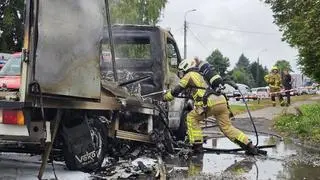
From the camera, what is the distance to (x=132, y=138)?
8.10 metres

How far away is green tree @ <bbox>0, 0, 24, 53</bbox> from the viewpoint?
31641 mm

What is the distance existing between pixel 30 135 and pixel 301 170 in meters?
3.93

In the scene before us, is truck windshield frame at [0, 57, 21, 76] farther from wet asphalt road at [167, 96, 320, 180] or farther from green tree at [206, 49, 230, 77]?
green tree at [206, 49, 230, 77]

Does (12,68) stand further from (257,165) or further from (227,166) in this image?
(257,165)

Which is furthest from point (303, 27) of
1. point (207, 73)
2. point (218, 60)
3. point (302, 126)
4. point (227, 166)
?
point (218, 60)

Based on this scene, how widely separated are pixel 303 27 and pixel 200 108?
23.5ft

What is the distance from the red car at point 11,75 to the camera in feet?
22.4

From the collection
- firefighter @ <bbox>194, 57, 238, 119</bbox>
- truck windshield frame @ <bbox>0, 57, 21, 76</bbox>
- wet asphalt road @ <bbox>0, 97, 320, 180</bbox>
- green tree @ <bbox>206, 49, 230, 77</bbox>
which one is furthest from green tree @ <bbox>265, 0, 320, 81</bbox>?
green tree @ <bbox>206, 49, 230, 77</bbox>

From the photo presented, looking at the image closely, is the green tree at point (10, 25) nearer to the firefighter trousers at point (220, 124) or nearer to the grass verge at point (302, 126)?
the grass verge at point (302, 126)

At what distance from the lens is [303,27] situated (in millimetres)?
15320

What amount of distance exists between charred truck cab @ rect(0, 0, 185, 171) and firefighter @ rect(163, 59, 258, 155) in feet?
2.99

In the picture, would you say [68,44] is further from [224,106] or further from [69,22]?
[224,106]

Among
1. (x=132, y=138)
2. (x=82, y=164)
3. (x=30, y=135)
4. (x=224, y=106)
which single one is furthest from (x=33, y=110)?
(x=224, y=106)

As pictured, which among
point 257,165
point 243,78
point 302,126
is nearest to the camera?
point 257,165
